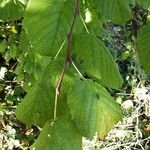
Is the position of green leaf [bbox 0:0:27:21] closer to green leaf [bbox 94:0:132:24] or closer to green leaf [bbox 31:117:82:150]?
green leaf [bbox 94:0:132:24]

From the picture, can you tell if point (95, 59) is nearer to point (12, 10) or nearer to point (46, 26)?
point (46, 26)

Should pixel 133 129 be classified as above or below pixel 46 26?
above

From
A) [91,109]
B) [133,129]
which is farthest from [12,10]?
[133,129]

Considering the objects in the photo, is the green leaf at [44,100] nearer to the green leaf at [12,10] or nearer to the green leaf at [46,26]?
the green leaf at [46,26]

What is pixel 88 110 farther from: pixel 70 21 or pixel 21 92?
pixel 21 92

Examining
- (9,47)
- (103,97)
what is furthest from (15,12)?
(9,47)
